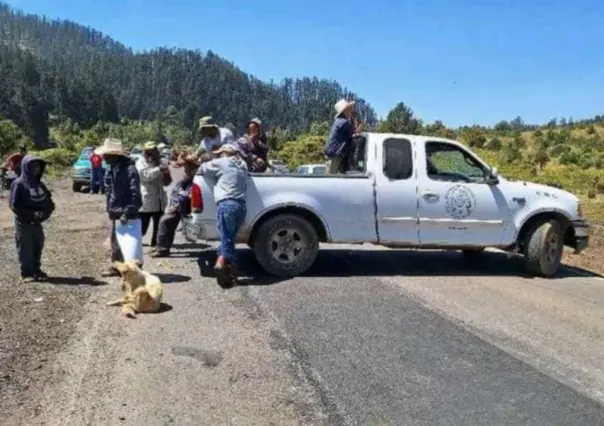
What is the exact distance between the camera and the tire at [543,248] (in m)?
9.68

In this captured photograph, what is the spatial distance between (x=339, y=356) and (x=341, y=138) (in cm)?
476

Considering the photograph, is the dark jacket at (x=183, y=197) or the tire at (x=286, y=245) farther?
the dark jacket at (x=183, y=197)

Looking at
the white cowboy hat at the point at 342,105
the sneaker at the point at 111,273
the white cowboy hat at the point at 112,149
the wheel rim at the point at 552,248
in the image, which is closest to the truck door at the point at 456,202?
the wheel rim at the point at 552,248

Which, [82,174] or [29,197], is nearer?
[29,197]

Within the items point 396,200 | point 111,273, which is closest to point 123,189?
point 111,273

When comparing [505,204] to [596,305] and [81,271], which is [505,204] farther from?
[81,271]

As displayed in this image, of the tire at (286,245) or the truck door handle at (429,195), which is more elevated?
the truck door handle at (429,195)

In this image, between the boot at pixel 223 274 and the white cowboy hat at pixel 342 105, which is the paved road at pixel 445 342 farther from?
the white cowboy hat at pixel 342 105

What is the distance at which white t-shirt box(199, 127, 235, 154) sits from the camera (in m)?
10.5

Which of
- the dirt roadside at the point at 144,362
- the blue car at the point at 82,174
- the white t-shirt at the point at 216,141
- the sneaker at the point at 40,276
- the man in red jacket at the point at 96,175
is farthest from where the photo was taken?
the blue car at the point at 82,174

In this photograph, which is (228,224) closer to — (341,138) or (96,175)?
(341,138)

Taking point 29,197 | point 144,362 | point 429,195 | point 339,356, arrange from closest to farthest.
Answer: point 144,362
point 339,356
point 29,197
point 429,195

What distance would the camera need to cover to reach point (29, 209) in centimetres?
807

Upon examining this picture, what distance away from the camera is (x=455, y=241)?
9.44m
